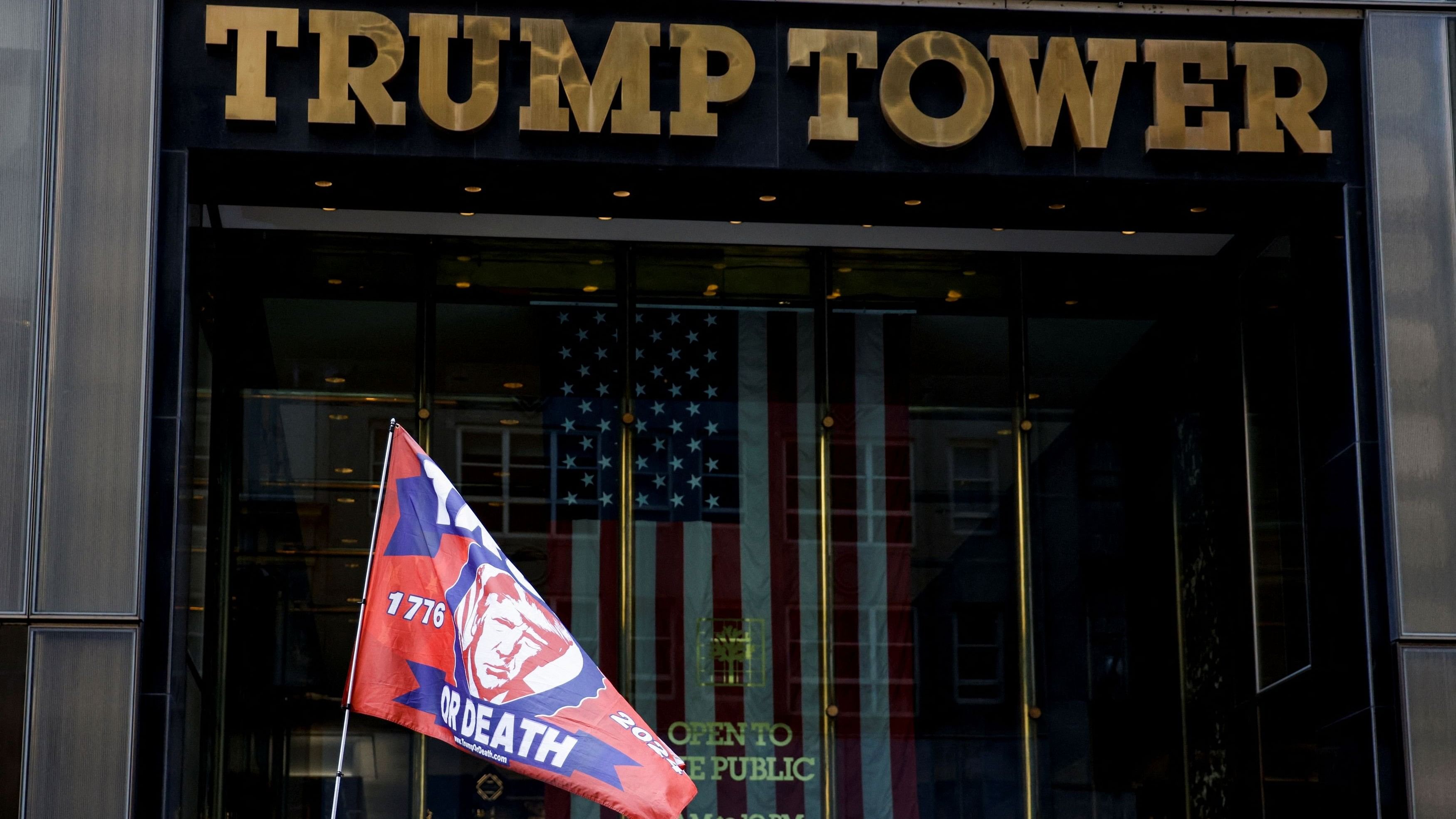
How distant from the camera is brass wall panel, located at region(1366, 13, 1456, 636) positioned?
11711mm

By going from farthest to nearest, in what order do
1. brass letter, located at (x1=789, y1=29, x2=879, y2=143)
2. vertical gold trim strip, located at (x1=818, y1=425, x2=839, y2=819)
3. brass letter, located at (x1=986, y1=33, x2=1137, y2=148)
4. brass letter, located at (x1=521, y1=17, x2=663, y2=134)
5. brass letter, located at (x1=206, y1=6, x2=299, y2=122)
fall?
vertical gold trim strip, located at (x1=818, y1=425, x2=839, y2=819), brass letter, located at (x1=986, y1=33, x2=1137, y2=148), brass letter, located at (x1=789, y1=29, x2=879, y2=143), brass letter, located at (x1=521, y1=17, x2=663, y2=134), brass letter, located at (x1=206, y1=6, x2=299, y2=122)

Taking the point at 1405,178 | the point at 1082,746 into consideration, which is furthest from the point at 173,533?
the point at 1405,178

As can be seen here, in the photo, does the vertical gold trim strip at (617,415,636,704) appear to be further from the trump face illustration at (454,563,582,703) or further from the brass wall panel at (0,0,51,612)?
the brass wall panel at (0,0,51,612)

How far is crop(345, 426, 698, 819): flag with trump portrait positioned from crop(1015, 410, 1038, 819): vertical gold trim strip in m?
4.34

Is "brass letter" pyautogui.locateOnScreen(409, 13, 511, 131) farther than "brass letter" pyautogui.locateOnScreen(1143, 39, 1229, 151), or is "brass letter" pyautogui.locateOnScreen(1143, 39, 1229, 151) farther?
"brass letter" pyautogui.locateOnScreen(1143, 39, 1229, 151)

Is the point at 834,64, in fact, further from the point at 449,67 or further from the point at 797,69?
the point at 449,67

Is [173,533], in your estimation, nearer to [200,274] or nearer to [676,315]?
[200,274]

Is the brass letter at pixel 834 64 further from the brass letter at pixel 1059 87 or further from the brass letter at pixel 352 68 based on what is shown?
the brass letter at pixel 352 68

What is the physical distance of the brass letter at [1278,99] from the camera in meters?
12.2

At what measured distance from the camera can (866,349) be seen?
14.0 m

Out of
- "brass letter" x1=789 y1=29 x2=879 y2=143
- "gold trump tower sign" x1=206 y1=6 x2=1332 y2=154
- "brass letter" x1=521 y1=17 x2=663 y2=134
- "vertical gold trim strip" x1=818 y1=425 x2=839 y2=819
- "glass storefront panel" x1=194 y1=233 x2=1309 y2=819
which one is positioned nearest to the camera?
"gold trump tower sign" x1=206 y1=6 x2=1332 y2=154

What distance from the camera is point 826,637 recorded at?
13500mm

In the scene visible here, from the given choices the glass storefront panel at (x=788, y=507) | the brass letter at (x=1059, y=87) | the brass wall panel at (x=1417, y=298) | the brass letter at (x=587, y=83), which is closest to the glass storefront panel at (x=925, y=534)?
the glass storefront panel at (x=788, y=507)

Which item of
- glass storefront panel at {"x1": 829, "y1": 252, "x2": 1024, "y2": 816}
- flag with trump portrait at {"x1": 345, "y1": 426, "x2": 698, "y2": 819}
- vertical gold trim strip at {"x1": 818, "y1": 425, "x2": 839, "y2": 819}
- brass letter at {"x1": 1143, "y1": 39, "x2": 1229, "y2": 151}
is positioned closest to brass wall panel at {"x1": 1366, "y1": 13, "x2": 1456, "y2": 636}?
brass letter at {"x1": 1143, "y1": 39, "x2": 1229, "y2": 151}
